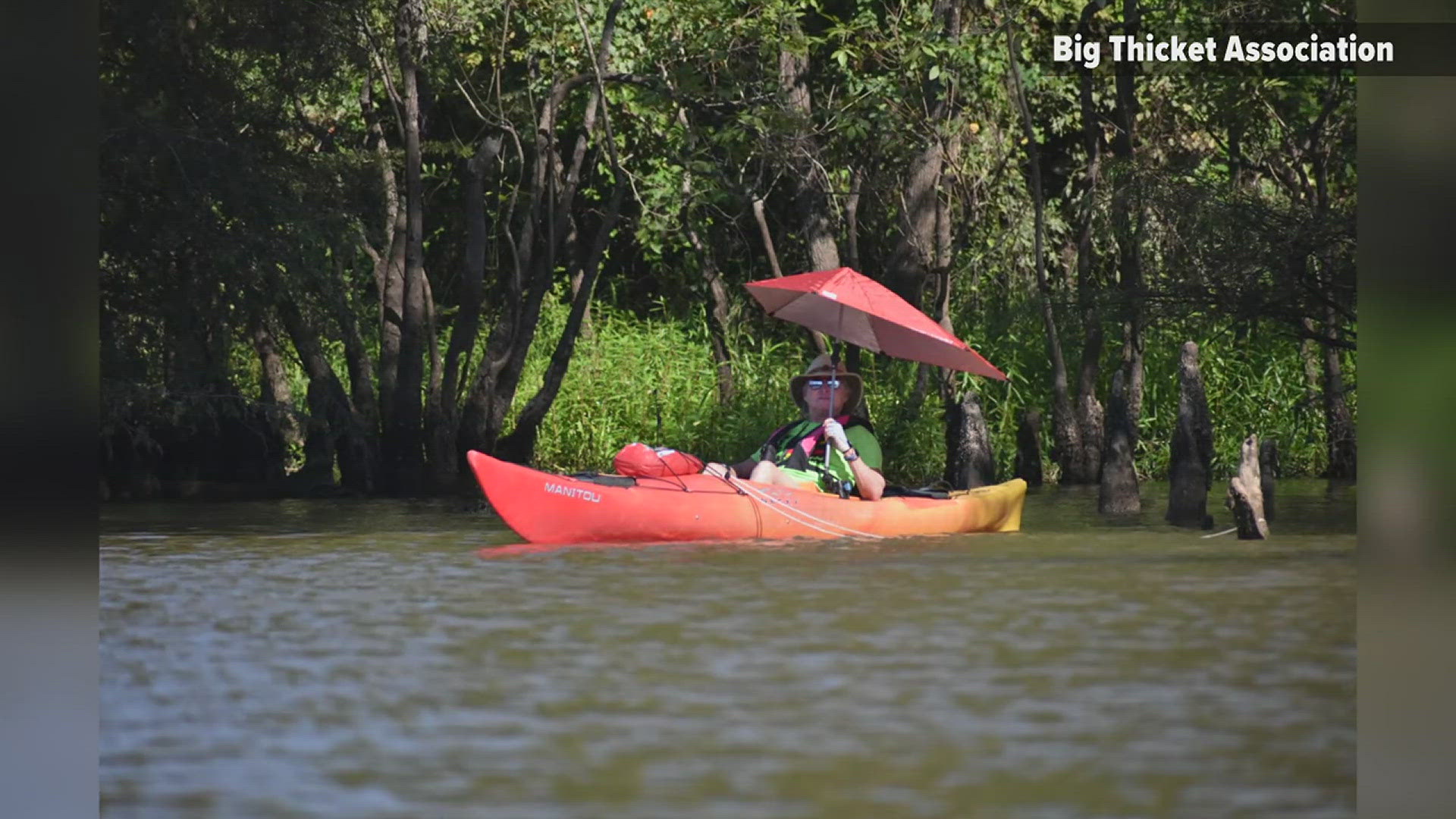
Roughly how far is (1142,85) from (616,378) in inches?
196

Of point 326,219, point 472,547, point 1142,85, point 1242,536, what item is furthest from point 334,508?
point 1142,85

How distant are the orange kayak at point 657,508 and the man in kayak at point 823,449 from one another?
0.61 feet

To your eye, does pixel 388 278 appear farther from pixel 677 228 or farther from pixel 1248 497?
pixel 1248 497

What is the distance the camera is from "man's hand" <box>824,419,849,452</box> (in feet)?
35.9

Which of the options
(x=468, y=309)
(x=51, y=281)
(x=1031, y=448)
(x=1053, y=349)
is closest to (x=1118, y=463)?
(x=1053, y=349)

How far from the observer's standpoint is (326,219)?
46.9ft

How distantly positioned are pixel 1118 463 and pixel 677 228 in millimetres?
6034

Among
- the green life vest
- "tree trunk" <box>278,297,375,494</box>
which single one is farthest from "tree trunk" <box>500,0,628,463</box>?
the green life vest

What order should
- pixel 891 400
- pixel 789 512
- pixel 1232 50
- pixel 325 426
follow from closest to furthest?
pixel 789 512
pixel 1232 50
pixel 325 426
pixel 891 400

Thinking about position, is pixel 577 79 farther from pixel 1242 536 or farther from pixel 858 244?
pixel 1242 536

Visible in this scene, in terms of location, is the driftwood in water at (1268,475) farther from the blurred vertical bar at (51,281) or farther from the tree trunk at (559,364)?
the blurred vertical bar at (51,281)

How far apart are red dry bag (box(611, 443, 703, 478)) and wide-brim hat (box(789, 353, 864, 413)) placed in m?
0.92

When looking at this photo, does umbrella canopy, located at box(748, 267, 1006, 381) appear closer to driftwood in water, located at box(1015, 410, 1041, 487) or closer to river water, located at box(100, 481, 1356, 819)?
river water, located at box(100, 481, 1356, 819)

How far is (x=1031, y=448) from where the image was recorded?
1609 centimetres
